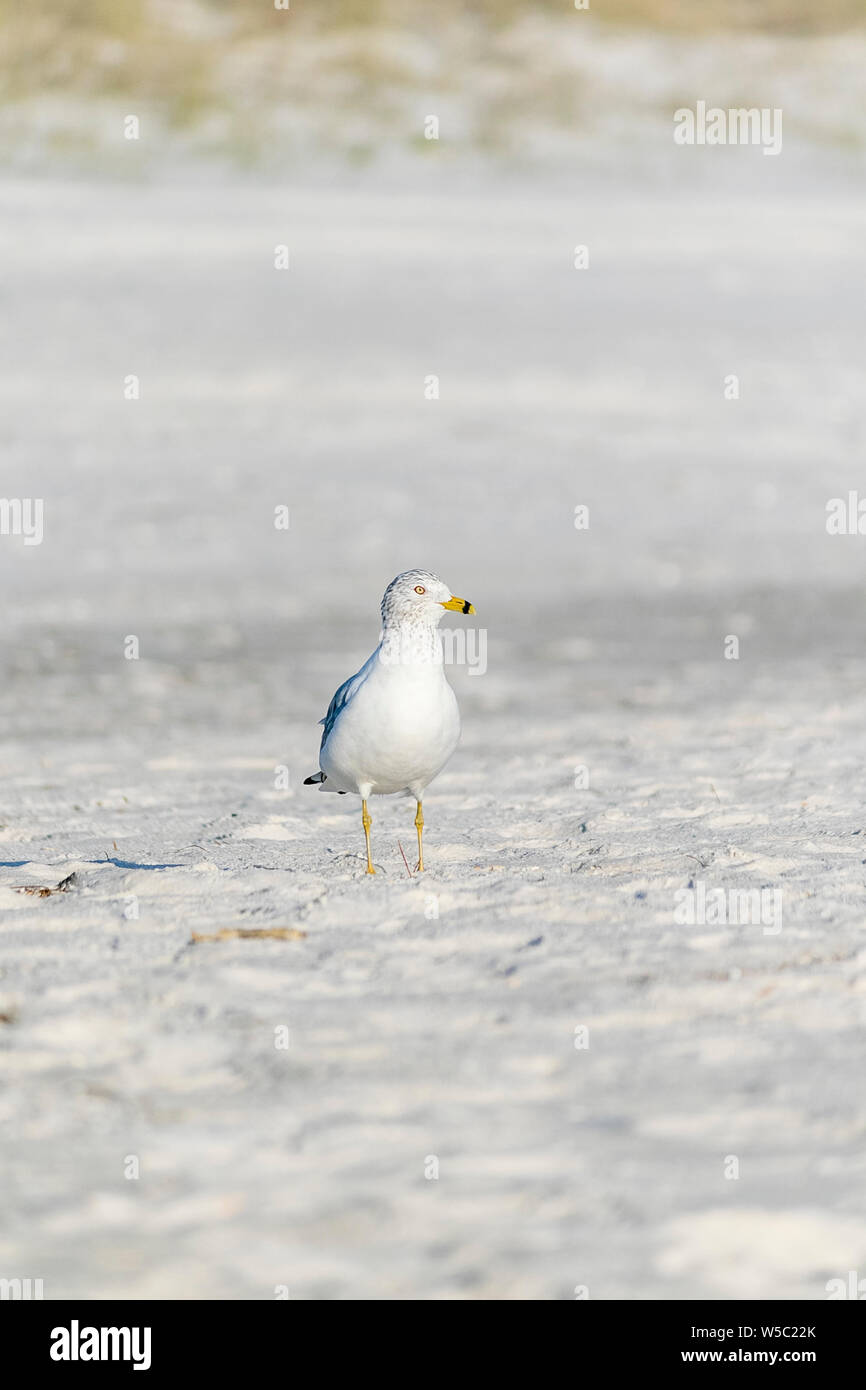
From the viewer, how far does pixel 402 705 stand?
5512 mm

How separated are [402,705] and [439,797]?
2.02 metres

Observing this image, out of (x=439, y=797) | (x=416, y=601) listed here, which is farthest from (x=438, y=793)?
(x=416, y=601)

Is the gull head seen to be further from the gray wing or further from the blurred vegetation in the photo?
the blurred vegetation

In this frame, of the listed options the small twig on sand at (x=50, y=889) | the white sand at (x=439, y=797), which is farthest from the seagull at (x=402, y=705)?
the small twig on sand at (x=50, y=889)

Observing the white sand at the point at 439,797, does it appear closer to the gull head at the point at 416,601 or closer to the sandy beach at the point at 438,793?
the sandy beach at the point at 438,793

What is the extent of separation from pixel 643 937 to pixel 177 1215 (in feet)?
5.87

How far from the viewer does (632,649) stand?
1134 cm

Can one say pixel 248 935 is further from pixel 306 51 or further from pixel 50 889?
pixel 306 51

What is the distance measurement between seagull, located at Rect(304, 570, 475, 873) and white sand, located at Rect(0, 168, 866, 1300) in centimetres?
36

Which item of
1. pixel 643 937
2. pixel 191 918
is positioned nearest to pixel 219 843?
pixel 191 918

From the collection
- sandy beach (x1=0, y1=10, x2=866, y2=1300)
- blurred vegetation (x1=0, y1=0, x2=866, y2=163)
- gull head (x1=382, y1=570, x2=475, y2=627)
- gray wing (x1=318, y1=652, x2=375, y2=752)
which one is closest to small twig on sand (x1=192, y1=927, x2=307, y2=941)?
sandy beach (x1=0, y1=10, x2=866, y2=1300)

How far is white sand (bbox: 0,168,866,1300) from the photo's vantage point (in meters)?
3.60

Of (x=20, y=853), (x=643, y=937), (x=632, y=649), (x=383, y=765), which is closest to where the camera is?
(x=643, y=937)
